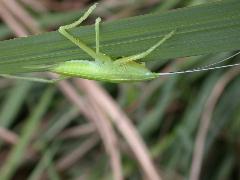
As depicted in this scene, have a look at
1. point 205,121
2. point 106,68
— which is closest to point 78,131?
point 205,121

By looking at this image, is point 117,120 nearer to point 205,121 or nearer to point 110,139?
point 110,139

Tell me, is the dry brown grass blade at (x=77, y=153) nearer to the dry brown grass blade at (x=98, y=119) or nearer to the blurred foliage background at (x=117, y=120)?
the blurred foliage background at (x=117, y=120)

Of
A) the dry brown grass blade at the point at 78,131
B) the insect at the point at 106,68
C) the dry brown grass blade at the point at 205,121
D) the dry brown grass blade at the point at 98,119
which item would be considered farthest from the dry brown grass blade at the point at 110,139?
the insect at the point at 106,68

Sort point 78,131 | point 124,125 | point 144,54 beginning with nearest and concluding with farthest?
point 144,54
point 124,125
point 78,131

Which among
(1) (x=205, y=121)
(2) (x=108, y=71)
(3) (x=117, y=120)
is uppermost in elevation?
(2) (x=108, y=71)

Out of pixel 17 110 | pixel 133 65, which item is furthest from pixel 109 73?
pixel 17 110

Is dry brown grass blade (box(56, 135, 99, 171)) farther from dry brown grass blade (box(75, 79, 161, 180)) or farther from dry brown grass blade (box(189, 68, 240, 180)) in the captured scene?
dry brown grass blade (box(189, 68, 240, 180))

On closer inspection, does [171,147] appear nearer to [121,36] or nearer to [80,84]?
[80,84]
